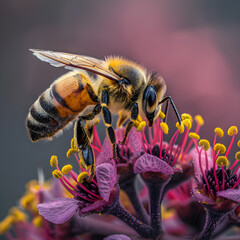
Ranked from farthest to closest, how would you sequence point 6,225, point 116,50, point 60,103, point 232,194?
point 116,50 → point 6,225 → point 60,103 → point 232,194

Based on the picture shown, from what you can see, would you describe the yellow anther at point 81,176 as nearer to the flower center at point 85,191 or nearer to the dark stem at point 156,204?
the flower center at point 85,191

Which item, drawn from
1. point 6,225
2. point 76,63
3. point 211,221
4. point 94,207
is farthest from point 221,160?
point 6,225

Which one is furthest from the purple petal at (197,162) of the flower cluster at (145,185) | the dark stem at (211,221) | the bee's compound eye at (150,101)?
the bee's compound eye at (150,101)

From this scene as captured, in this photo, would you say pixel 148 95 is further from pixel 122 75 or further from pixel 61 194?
pixel 61 194

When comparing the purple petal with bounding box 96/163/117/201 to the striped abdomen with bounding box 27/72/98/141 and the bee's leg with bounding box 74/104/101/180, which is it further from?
the striped abdomen with bounding box 27/72/98/141

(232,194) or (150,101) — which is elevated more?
(150,101)

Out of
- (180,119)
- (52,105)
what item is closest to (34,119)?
(52,105)

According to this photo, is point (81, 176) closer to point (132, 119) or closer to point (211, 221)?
point (132, 119)
